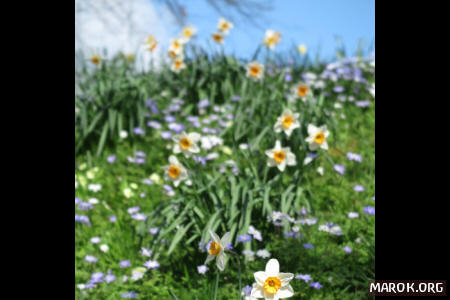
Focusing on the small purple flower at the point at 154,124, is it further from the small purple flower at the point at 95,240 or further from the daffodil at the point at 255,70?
the small purple flower at the point at 95,240

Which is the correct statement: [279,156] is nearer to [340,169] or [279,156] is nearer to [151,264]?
[340,169]

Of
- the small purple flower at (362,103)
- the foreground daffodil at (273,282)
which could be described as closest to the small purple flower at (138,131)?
the small purple flower at (362,103)

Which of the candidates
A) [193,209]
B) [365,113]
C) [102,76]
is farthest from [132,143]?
[365,113]

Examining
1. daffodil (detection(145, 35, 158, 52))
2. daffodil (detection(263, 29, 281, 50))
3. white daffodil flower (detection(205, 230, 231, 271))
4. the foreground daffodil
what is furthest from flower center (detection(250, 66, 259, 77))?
the foreground daffodil

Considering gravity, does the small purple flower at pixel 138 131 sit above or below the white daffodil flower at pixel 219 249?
above

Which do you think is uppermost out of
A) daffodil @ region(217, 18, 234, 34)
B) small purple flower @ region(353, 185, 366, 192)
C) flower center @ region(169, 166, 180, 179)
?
daffodil @ region(217, 18, 234, 34)

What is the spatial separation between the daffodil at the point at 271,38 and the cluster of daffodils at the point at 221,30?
1.20ft

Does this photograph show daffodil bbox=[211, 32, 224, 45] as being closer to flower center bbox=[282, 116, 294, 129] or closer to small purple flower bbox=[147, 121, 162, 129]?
small purple flower bbox=[147, 121, 162, 129]

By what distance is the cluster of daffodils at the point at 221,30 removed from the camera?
14.1ft

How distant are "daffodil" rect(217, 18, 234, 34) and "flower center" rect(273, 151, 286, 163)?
202 cm

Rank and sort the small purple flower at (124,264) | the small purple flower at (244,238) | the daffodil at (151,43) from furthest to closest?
the daffodil at (151,43) → the small purple flower at (124,264) → the small purple flower at (244,238)

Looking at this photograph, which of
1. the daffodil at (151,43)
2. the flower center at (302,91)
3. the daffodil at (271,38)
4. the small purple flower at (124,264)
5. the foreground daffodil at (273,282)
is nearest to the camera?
the foreground daffodil at (273,282)

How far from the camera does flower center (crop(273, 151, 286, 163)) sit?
264 cm
